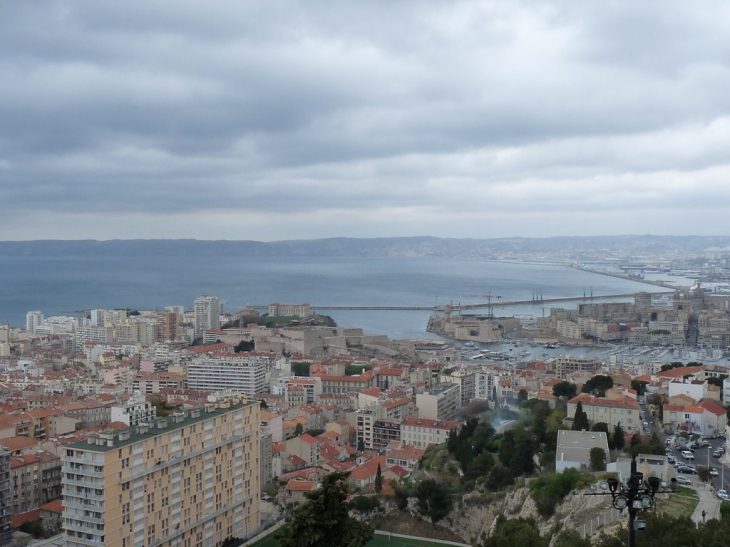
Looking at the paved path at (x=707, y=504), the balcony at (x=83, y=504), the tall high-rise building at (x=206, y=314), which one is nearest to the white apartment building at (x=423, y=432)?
the paved path at (x=707, y=504)

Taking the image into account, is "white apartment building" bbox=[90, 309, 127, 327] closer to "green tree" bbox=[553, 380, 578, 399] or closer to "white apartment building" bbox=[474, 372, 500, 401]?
"white apartment building" bbox=[474, 372, 500, 401]

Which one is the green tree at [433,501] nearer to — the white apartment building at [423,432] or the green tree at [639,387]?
the white apartment building at [423,432]

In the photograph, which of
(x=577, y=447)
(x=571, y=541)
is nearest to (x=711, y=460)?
(x=577, y=447)

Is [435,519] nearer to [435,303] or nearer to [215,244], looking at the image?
[435,303]

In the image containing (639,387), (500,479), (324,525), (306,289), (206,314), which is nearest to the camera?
(324,525)

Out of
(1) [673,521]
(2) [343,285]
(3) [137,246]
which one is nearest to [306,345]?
(1) [673,521]

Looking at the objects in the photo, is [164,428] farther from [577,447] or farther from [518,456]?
[577,447]

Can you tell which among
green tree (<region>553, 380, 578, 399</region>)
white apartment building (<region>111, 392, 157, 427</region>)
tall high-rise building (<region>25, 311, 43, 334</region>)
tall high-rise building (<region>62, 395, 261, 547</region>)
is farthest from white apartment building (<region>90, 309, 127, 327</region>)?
tall high-rise building (<region>62, 395, 261, 547</region>)
